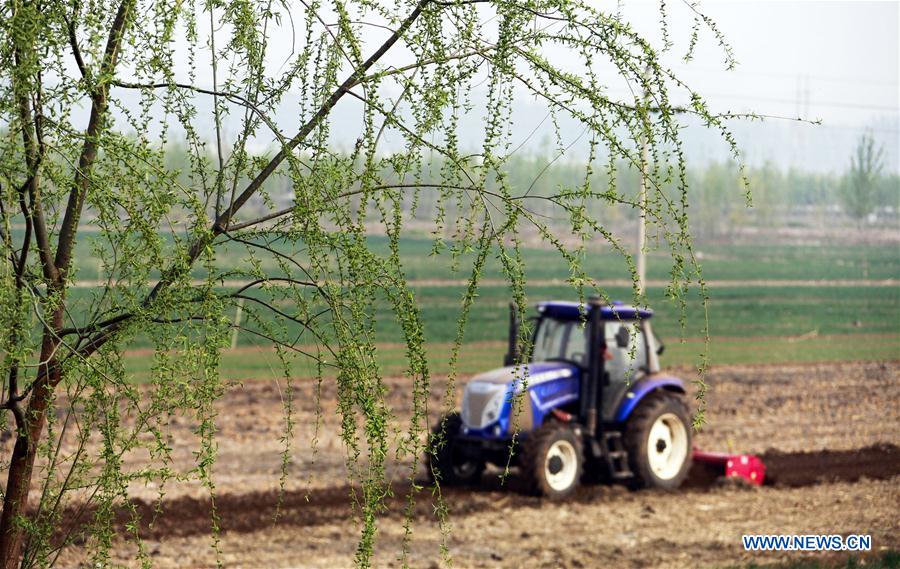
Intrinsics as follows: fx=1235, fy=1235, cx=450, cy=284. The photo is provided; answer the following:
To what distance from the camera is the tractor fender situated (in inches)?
506

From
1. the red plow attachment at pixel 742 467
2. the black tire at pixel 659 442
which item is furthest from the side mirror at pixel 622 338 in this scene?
the red plow attachment at pixel 742 467

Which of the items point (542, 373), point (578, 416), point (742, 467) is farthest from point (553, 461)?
point (742, 467)

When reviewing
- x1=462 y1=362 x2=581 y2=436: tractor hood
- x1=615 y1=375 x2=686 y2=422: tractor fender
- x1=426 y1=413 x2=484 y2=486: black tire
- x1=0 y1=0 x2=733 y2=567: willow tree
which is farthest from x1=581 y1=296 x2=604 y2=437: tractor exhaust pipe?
x1=0 y1=0 x2=733 y2=567: willow tree

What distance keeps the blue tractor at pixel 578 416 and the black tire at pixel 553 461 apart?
0.03ft

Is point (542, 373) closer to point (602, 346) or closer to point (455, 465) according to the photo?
point (602, 346)

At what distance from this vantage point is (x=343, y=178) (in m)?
4.95

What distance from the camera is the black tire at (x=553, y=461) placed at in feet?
40.1

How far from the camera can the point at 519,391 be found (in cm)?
1236

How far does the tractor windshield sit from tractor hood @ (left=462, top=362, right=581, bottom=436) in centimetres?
19

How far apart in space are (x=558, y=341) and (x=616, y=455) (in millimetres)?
1353

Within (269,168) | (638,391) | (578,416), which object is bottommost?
(578,416)

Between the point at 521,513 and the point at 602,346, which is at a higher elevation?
the point at 602,346

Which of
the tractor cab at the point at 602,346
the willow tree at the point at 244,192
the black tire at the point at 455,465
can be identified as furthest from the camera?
the black tire at the point at 455,465

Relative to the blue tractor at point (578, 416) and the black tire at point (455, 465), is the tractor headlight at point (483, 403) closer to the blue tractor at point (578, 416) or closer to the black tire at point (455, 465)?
the blue tractor at point (578, 416)
